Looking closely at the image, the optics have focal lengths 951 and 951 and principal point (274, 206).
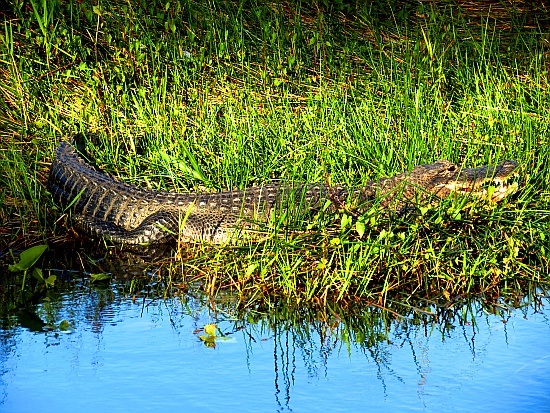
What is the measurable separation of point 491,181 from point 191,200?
2.05 meters

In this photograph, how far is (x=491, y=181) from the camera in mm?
5758

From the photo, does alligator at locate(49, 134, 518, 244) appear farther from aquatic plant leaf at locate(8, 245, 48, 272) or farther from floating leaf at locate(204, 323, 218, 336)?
floating leaf at locate(204, 323, 218, 336)

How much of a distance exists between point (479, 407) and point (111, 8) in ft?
20.7

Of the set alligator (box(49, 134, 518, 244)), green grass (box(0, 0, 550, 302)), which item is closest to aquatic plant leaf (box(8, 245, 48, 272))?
green grass (box(0, 0, 550, 302))

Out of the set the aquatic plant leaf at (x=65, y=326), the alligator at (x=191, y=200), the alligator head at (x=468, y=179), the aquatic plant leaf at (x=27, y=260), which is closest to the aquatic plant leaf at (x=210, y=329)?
the aquatic plant leaf at (x=65, y=326)

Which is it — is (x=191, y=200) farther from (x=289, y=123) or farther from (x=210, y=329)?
(x=210, y=329)

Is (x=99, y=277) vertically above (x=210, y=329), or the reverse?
(x=99, y=277)

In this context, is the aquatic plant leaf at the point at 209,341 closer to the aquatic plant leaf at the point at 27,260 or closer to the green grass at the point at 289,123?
the green grass at the point at 289,123

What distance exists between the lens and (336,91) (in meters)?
7.86

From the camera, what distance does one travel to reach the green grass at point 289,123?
5102 mm

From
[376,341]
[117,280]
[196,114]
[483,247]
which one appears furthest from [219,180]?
[376,341]

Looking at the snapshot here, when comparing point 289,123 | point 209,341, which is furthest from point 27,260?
point 289,123

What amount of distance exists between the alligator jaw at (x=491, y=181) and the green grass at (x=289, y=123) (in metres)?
0.11

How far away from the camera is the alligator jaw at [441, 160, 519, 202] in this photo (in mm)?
5727
